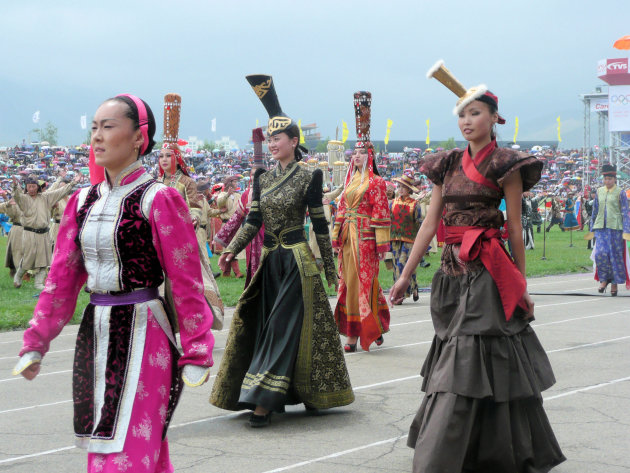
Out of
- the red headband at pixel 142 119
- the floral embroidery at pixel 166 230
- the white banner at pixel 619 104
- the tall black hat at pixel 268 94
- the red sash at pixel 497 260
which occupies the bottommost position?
the red sash at pixel 497 260

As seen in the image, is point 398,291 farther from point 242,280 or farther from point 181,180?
point 242,280

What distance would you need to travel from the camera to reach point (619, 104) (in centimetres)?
7331

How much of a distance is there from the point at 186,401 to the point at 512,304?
324cm

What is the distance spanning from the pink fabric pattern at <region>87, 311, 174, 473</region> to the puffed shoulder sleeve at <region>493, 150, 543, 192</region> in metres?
2.14

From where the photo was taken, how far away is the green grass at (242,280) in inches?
498

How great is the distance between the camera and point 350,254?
30.9ft

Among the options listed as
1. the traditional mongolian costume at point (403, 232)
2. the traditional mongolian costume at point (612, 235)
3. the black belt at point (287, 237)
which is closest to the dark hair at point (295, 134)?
the black belt at point (287, 237)

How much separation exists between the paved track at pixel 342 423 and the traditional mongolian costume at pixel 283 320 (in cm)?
22

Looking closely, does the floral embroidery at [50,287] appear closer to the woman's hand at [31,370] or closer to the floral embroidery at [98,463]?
the woman's hand at [31,370]

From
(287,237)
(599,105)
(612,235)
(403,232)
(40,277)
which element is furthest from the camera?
(599,105)

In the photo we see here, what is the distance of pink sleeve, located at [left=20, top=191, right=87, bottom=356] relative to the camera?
361cm

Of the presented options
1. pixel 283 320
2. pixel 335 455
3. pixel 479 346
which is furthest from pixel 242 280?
pixel 479 346

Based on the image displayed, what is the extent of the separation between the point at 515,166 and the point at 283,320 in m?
2.24

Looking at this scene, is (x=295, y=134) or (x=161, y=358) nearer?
(x=161, y=358)
